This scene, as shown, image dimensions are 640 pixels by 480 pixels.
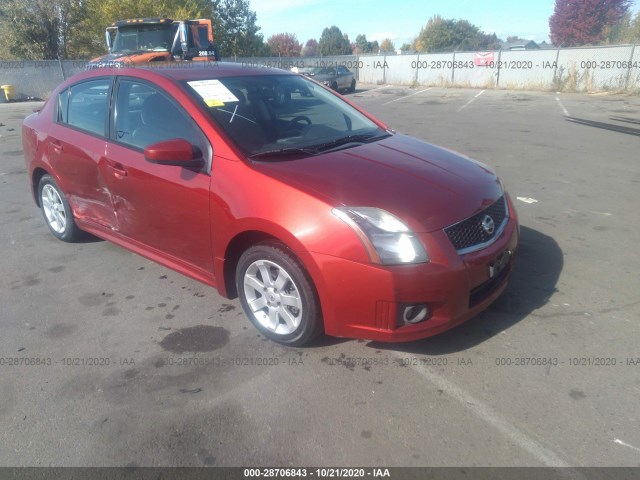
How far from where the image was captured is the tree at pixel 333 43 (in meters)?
92.6

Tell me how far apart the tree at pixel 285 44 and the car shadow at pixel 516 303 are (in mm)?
75069

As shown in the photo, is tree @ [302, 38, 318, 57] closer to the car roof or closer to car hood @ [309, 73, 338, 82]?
car hood @ [309, 73, 338, 82]

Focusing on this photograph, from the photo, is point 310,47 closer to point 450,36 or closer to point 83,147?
point 450,36

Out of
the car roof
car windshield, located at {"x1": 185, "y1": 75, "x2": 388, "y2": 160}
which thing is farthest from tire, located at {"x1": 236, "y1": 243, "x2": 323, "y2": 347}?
the car roof

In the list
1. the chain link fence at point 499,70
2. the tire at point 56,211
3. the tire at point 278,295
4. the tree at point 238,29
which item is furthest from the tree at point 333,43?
the tire at point 278,295

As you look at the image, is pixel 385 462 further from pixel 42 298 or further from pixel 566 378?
pixel 42 298

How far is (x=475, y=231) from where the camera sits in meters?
2.96

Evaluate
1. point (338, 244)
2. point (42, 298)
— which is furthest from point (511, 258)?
point (42, 298)

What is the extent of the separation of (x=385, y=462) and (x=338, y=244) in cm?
110

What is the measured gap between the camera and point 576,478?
2.17m

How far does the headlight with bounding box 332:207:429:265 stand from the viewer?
2689mm

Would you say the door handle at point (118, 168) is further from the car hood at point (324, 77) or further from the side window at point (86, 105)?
the car hood at point (324, 77)

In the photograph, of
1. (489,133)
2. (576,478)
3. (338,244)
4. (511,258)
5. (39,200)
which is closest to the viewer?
(576,478)

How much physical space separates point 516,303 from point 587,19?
3018 inches
